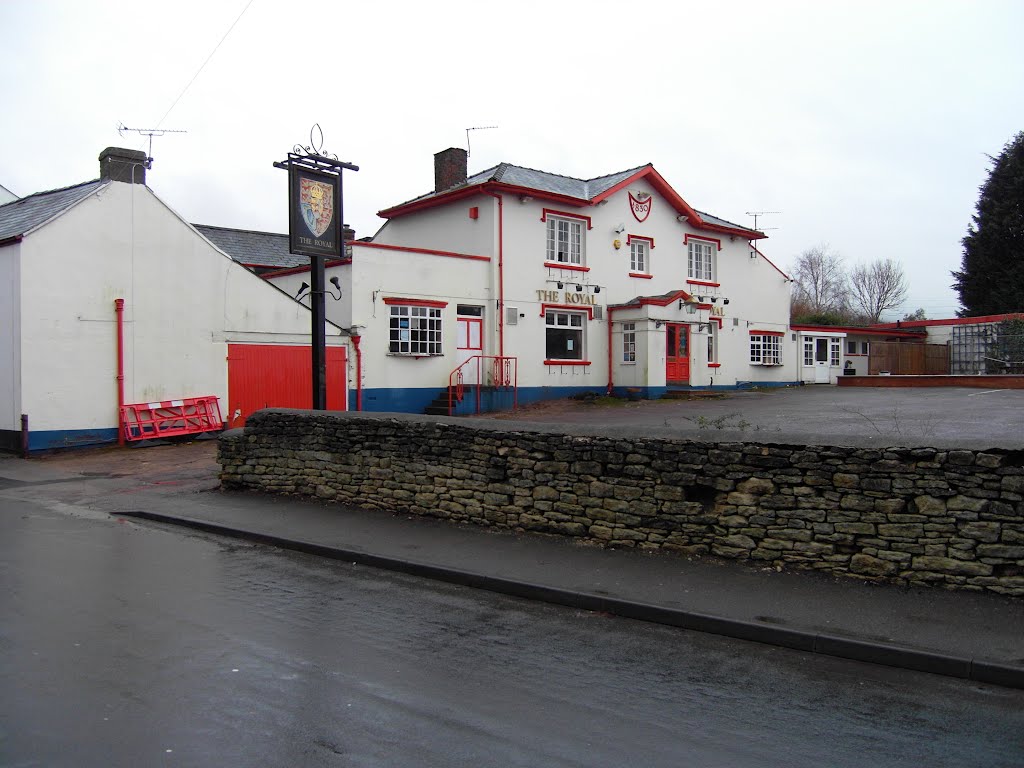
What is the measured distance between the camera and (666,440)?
8.09 m

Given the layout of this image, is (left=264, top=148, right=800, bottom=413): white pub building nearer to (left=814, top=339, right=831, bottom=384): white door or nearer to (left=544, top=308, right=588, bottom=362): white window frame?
(left=544, top=308, right=588, bottom=362): white window frame

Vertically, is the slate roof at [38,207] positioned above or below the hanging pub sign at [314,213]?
above

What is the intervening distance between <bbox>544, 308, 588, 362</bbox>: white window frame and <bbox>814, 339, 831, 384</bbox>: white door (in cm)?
1316

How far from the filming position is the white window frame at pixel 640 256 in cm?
2873

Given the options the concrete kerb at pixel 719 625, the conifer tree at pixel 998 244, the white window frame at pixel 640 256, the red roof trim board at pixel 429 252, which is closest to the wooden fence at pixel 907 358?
the conifer tree at pixel 998 244

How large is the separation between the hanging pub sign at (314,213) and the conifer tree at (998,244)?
1627 inches

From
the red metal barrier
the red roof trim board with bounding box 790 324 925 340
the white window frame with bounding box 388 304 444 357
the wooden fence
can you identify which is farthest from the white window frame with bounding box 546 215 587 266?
the wooden fence

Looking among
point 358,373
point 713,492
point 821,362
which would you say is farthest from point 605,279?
point 713,492

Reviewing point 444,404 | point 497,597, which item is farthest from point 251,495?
point 444,404

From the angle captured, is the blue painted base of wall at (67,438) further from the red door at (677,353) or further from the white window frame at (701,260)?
the white window frame at (701,260)

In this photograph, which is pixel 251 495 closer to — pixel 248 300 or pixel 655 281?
pixel 248 300

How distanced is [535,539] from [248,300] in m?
14.4

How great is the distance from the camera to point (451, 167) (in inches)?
1117

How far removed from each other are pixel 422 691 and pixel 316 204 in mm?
9837
